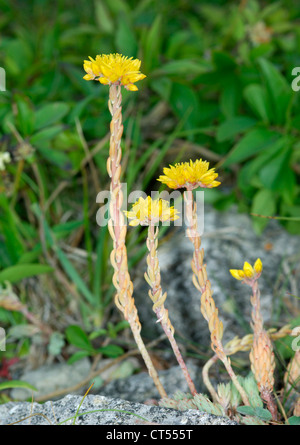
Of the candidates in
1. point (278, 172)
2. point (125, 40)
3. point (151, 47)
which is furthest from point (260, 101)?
point (125, 40)

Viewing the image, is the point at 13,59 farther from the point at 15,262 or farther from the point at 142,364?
the point at 142,364

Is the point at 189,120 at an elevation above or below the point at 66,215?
above

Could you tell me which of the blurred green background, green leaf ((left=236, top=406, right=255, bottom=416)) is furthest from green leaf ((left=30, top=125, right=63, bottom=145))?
green leaf ((left=236, top=406, right=255, bottom=416))

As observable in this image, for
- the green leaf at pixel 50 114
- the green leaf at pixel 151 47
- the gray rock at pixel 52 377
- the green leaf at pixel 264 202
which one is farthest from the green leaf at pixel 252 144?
the gray rock at pixel 52 377

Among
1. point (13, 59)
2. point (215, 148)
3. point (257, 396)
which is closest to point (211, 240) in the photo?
point (215, 148)

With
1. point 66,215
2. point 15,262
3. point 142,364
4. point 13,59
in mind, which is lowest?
point 142,364

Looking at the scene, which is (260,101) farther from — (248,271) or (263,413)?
(263,413)

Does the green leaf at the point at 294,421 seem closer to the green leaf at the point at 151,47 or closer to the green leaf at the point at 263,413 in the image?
the green leaf at the point at 263,413
